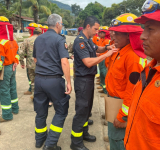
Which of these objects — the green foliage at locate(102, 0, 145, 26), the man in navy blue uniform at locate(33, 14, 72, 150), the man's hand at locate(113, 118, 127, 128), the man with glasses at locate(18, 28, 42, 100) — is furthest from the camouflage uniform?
the green foliage at locate(102, 0, 145, 26)

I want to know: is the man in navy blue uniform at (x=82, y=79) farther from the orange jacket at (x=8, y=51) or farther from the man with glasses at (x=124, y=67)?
the orange jacket at (x=8, y=51)

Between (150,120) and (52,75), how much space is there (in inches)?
76.1

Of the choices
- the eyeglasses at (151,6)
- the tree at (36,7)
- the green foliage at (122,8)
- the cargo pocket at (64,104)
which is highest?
the green foliage at (122,8)

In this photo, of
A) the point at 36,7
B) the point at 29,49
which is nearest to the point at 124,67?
the point at 29,49

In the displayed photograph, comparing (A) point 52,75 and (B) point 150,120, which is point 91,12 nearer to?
(A) point 52,75

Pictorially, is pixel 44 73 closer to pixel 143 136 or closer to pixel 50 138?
pixel 50 138

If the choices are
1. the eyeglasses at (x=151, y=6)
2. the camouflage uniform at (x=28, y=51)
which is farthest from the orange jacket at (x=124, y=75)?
the camouflage uniform at (x=28, y=51)

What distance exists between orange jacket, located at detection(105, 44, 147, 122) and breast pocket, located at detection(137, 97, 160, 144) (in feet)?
1.95

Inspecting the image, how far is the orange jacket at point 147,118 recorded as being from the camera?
1057mm

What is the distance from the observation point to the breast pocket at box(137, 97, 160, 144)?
105 cm

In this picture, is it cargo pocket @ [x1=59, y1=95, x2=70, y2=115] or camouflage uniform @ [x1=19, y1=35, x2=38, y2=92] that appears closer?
cargo pocket @ [x1=59, y1=95, x2=70, y2=115]

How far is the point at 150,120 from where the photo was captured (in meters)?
1.07

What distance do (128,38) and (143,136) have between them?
1232 mm

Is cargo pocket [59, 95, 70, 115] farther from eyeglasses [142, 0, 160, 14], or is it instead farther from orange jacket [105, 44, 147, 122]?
eyeglasses [142, 0, 160, 14]
